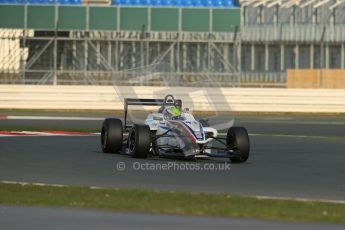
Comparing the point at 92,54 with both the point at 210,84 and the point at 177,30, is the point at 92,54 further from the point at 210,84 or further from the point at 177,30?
the point at 210,84

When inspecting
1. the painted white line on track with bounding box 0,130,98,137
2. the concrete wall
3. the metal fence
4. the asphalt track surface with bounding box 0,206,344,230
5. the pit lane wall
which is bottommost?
the asphalt track surface with bounding box 0,206,344,230

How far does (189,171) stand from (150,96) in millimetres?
21972

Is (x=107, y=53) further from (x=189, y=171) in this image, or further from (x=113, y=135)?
(x=189, y=171)

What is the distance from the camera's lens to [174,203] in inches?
388

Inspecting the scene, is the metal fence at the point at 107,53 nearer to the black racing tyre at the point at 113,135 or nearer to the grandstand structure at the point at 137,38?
the grandstand structure at the point at 137,38

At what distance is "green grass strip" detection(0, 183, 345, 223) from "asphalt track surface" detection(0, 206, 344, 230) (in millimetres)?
341

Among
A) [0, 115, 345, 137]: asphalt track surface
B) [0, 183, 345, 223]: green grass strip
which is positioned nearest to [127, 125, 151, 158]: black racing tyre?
[0, 183, 345, 223]: green grass strip

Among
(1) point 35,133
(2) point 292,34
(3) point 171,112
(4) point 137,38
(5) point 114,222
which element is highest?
(2) point 292,34

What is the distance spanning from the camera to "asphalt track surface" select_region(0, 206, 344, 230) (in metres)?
8.23

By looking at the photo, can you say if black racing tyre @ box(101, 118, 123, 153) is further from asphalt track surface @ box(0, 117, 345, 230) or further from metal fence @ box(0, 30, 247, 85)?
metal fence @ box(0, 30, 247, 85)

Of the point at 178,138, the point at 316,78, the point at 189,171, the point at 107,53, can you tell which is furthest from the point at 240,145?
the point at 107,53

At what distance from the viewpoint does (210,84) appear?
40.1m

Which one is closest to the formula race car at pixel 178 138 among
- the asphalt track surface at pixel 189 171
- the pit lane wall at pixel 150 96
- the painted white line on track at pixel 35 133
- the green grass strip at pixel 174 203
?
the asphalt track surface at pixel 189 171

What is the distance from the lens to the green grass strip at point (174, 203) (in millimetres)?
9234
